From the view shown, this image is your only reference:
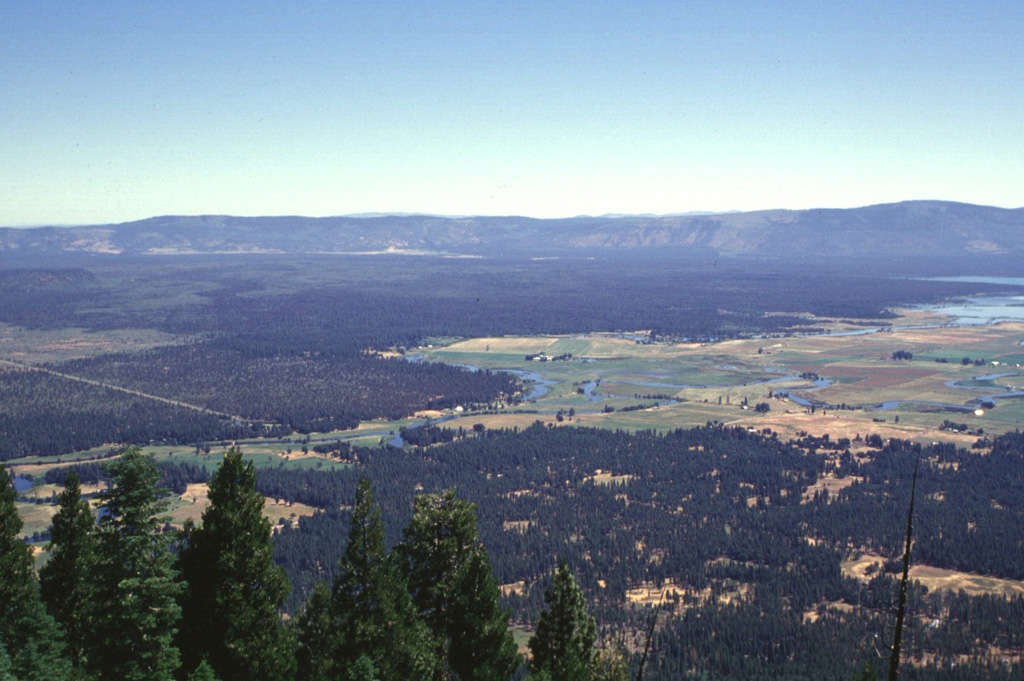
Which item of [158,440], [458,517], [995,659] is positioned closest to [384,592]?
[458,517]

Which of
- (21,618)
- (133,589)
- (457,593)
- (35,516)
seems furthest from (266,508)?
(133,589)

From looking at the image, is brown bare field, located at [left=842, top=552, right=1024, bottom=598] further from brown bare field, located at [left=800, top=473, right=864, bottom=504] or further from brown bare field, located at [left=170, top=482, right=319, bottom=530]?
brown bare field, located at [left=170, top=482, right=319, bottom=530]

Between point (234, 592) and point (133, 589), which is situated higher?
point (133, 589)

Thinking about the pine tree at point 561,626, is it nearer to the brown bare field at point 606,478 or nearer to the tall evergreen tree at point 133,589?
the tall evergreen tree at point 133,589

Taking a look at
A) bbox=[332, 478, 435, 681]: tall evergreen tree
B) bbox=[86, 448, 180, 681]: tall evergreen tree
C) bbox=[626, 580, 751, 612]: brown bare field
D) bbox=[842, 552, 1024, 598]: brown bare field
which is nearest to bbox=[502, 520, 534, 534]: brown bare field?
bbox=[626, 580, 751, 612]: brown bare field

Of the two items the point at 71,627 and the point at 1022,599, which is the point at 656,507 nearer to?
the point at 1022,599

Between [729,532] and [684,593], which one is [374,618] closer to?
[684,593]
